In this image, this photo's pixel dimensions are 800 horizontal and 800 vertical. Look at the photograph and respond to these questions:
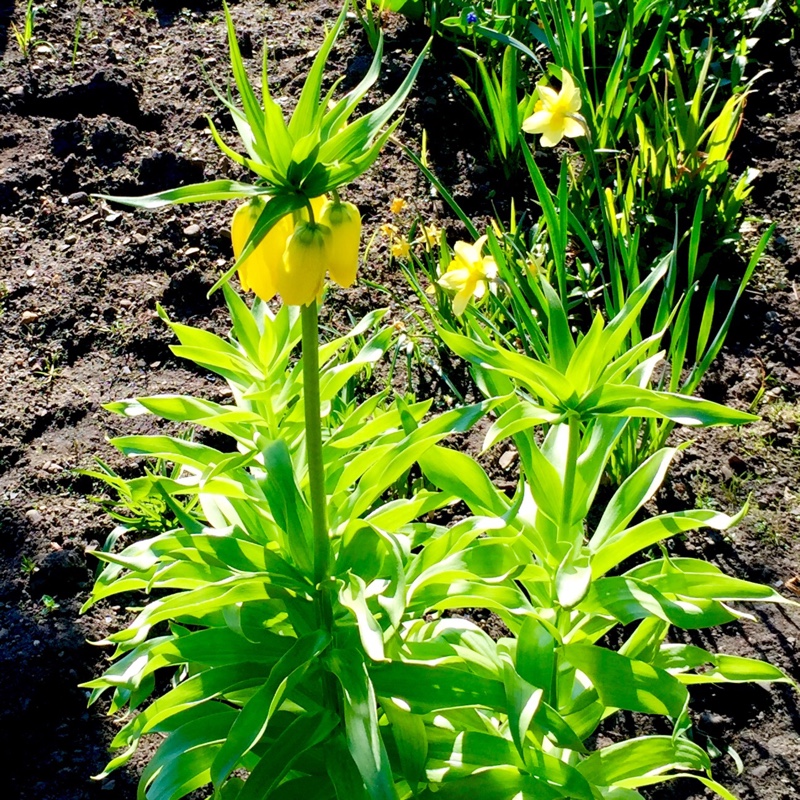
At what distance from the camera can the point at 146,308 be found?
2.71 m

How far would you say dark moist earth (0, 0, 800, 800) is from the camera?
1931 millimetres

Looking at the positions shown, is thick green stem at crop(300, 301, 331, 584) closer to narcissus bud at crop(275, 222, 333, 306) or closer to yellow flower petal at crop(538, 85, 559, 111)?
narcissus bud at crop(275, 222, 333, 306)

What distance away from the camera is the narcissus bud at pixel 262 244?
1.05 meters

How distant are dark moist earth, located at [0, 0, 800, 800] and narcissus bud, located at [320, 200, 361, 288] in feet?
3.35

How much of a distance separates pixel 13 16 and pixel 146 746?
293cm

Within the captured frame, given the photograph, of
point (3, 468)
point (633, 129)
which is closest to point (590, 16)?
point (633, 129)

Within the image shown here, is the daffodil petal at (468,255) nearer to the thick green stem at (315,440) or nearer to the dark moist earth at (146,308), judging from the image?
the thick green stem at (315,440)

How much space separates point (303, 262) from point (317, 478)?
13.2 inches

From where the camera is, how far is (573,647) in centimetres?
144

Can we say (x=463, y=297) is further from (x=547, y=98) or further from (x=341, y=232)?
(x=341, y=232)

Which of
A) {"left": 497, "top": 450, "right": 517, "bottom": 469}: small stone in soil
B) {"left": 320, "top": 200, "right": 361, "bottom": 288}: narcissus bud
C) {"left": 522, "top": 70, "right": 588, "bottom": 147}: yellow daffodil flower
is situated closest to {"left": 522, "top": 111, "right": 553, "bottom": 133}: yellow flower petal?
{"left": 522, "top": 70, "right": 588, "bottom": 147}: yellow daffodil flower

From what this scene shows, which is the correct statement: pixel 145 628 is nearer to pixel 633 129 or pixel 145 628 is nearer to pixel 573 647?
pixel 573 647

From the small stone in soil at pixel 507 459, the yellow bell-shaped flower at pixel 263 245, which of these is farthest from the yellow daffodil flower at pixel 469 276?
the small stone in soil at pixel 507 459

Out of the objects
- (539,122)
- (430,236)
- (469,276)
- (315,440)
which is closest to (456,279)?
(469,276)
